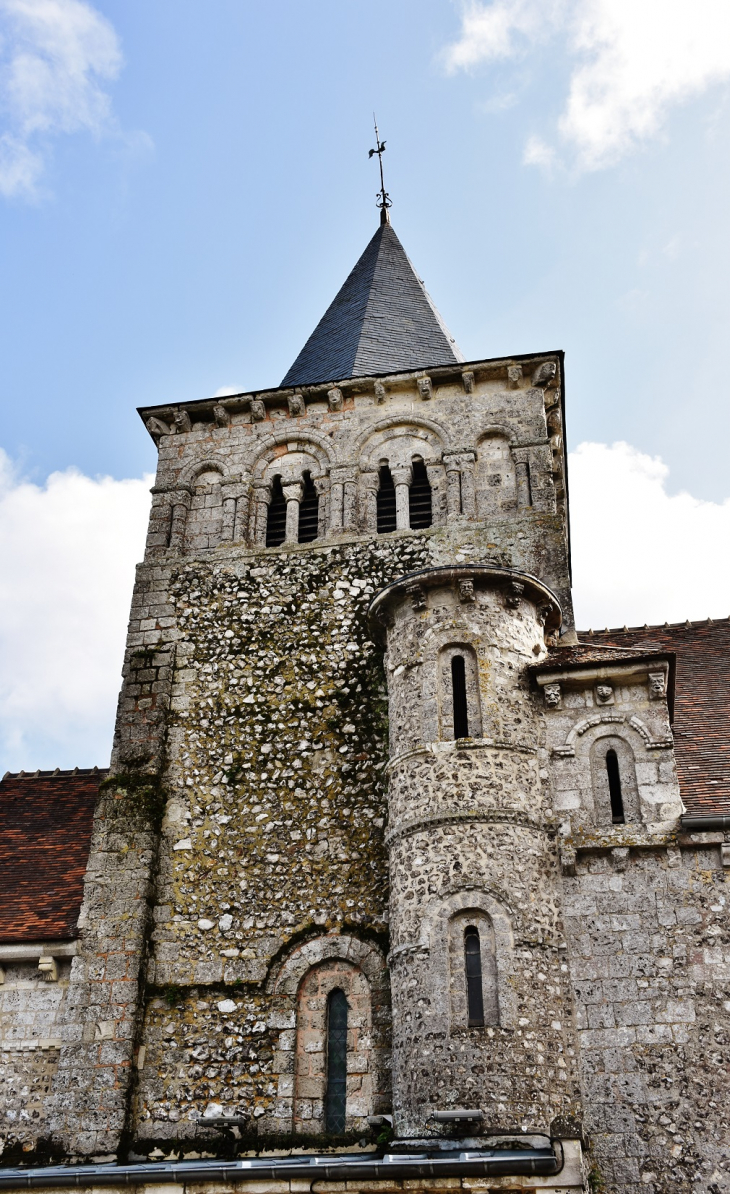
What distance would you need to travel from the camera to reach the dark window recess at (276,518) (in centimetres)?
1591

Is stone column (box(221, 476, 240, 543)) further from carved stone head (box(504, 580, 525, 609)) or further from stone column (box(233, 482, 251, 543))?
carved stone head (box(504, 580, 525, 609))

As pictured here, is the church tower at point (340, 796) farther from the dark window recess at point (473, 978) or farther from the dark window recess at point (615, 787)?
the dark window recess at point (615, 787)

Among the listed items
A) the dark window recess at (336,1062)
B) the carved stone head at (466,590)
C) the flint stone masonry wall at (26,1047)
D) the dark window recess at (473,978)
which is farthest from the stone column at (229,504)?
the dark window recess at (473,978)

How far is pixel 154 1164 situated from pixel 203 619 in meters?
6.61

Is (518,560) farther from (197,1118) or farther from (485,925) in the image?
(197,1118)

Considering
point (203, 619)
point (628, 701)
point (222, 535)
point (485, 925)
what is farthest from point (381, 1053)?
point (222, 535)

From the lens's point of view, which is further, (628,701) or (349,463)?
(349,463)

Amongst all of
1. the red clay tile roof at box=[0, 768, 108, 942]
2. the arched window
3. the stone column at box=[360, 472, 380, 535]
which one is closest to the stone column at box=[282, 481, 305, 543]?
the stone column at box=[360, 472, 380, 535]

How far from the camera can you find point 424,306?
1958cm

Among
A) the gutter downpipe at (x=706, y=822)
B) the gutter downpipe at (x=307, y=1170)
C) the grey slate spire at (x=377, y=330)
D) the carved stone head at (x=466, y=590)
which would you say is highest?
the grey slate spire at (x=377, y=330)

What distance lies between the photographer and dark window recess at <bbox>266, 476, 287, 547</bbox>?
1591 cm

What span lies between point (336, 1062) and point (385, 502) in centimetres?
745

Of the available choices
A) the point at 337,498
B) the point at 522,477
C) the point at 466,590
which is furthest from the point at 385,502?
the point at 466,590

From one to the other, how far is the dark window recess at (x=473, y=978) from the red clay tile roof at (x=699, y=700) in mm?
2641
